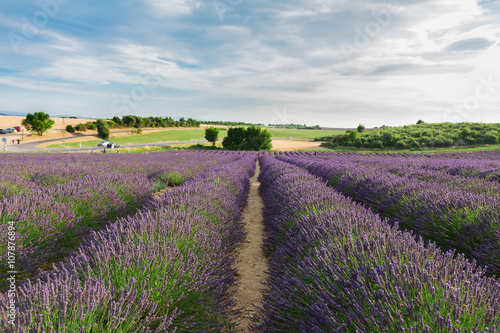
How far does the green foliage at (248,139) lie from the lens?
49969 mm

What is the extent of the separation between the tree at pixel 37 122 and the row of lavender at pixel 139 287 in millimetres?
62659

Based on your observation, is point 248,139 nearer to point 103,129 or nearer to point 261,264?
point 103,129

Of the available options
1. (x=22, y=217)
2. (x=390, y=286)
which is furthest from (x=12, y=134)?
(x=390, y=286)

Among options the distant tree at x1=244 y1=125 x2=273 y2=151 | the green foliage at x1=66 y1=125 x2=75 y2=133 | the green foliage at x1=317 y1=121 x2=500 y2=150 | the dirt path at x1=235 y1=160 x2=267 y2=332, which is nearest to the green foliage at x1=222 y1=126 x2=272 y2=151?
the distant tree at x1=244 y1=125 x2=273 y2=151

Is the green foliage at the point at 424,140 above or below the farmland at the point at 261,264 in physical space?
above

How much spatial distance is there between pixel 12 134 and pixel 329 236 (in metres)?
70.6

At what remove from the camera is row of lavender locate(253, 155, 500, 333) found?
1.07 m

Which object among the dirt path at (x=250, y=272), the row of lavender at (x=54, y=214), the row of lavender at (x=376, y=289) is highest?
the row of lavender at (x=376, y=289)

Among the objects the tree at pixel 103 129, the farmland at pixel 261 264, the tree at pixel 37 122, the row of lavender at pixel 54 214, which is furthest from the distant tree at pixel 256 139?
the farmland at pixel 261 264

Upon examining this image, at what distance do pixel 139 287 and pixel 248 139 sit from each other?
4970 centimetres

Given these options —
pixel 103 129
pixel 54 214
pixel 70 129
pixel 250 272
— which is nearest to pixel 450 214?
pixel 250 272

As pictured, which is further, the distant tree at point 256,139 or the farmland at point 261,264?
the distant tree at point 256,139

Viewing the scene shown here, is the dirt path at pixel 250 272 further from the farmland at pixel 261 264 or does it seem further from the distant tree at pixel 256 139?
the distant tree at pixel 256 139

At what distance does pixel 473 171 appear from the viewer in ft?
22.2
